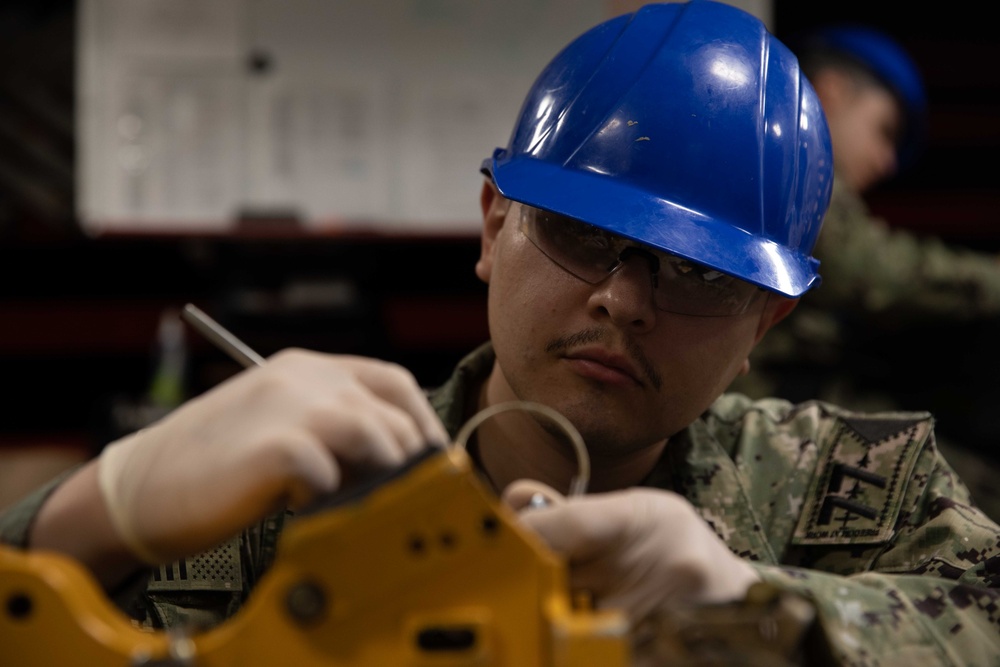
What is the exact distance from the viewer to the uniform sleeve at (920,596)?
1041 mm

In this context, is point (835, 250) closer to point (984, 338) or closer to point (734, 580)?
point (984, 338)

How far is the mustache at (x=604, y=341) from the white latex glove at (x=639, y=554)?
0.35 meters

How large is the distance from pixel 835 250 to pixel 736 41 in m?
1.72

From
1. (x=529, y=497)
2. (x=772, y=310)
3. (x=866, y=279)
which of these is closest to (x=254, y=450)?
(x=529, y=497)

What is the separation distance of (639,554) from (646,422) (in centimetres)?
44

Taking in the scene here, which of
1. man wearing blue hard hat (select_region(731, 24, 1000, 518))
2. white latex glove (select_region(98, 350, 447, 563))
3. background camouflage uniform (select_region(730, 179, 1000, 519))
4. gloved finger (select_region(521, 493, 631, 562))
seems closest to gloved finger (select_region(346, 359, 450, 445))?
white latex glove (select_region(98, 350, 447, 563))

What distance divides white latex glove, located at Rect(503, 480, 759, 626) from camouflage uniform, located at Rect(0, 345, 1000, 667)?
0.44 feet

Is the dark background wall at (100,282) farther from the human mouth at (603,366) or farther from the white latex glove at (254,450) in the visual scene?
the white latex glove at (254,450)

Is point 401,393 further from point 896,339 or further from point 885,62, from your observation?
point 896,339

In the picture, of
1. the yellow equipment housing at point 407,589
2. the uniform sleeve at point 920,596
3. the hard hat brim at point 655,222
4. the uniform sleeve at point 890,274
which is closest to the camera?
the yellow equipment housing at point 407,589

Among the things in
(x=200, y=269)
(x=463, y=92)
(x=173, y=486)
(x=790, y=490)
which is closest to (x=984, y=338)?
(x=463, y=92)

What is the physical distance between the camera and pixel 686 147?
50.8 inches

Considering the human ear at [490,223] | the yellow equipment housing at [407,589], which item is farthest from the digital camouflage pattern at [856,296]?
the yellow equipment housing at [407,589]

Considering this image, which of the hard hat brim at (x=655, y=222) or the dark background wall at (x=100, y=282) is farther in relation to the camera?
the dark background wall at (x=100, y=282)
